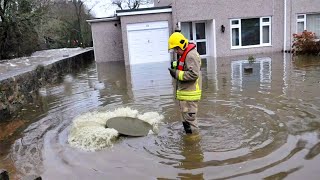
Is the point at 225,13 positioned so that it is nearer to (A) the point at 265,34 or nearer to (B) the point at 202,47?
(B) the point at 202,47

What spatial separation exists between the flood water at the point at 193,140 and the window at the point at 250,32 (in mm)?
11711

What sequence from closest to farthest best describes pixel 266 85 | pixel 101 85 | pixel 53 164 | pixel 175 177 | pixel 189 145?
pixel 175 177, pixel 53 164, pixel 189 145, pixel 266 85, pixel 101 85

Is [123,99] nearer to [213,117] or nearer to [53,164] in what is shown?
[213,117]

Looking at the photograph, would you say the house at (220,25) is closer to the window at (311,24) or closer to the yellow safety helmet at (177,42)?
the window at (311,24)

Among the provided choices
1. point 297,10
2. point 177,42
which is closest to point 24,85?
point 177,42

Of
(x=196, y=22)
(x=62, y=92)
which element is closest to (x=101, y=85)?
(x=62, y=92)

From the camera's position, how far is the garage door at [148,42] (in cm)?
2136

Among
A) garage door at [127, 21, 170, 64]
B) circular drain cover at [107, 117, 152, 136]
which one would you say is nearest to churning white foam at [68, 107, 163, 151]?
circular drain cover at [107, 117, 152, 136]

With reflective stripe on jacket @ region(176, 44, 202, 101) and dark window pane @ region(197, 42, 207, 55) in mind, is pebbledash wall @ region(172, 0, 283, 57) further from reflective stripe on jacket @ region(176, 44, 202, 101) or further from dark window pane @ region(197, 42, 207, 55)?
reflective stripe on jacket @ region(176, 44, 202, 101)

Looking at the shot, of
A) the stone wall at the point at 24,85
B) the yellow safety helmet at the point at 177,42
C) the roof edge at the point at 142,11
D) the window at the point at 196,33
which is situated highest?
the roof edge at the point at 142,11

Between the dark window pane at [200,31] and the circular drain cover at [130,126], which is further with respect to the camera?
the dark window pane at [200,31]

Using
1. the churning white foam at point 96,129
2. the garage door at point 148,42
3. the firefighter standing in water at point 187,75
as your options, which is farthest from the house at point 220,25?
the firefighter standing in water at point 187,75

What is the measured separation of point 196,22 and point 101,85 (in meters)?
11.2

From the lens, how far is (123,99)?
10156 millimetres
